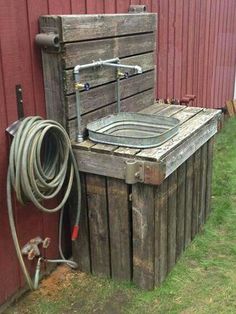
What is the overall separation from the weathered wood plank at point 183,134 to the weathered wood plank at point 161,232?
8.3 inches

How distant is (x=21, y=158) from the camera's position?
238 centimetres

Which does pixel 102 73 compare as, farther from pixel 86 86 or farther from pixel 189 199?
pixel 189 199

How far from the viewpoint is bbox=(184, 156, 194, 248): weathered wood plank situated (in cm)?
319

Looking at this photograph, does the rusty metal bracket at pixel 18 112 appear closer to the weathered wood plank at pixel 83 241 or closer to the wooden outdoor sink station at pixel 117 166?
the wooden outdoor sink station at pixel 117 166

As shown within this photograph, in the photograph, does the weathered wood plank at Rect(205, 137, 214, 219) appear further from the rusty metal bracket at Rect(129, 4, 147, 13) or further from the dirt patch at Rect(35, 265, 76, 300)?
the dirt patch at Rect(35, 265, 76, 300)

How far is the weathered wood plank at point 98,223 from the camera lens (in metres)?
2.82

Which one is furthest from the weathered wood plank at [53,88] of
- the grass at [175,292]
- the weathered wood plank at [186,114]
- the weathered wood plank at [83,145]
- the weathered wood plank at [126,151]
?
the grass at [175,292]

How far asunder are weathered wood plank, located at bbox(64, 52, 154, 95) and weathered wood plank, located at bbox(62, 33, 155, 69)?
41mm

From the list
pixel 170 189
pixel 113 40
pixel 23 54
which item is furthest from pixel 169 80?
pixel 23 54

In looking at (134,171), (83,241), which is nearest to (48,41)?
(134,171)

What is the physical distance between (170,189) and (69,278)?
2.90 feet

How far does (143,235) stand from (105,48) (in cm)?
120

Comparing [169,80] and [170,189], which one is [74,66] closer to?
[170,189]

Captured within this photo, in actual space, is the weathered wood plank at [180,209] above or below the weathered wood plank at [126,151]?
below
